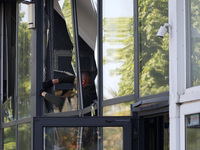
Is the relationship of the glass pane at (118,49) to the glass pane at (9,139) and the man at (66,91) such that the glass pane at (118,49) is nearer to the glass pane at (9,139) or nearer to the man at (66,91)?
the man at (66,91)

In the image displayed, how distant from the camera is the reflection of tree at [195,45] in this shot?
4.08m

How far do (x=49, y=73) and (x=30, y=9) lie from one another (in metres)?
1.01

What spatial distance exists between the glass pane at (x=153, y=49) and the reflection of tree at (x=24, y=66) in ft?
11.8

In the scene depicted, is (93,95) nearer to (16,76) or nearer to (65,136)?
(65,136)

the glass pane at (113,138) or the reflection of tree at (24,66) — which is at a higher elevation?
the reflection of tree at (24,66)

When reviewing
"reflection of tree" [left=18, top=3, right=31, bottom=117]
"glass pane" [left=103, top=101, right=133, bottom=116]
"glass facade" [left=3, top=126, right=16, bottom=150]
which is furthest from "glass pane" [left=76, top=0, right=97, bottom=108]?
"glass facade" [left=3, top=126, right=16, bottom=150]

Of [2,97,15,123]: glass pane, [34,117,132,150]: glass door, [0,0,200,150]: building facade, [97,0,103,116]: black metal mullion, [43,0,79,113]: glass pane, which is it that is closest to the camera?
[0,0,200,150]: building facade

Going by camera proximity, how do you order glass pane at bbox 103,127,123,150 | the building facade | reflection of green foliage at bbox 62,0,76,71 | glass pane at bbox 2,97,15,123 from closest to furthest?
the building facade, glass pane at bbox 103,127,123,150, reflection of green foliage at bbox 62,0,76,71, glass pane at bbox 2,97,15,123

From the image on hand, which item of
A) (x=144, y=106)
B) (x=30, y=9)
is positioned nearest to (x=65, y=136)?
(x=144, y=106)

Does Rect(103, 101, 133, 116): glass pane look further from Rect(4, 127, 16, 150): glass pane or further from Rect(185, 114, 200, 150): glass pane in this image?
Rect(4, 127, 16, 150): glass pane

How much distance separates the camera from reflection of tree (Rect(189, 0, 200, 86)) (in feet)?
13.4

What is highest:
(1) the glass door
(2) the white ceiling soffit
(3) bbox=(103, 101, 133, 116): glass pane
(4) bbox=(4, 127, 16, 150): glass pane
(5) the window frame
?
(2) the white ceiling soffit

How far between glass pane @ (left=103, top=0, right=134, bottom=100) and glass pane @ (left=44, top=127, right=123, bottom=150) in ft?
1.53

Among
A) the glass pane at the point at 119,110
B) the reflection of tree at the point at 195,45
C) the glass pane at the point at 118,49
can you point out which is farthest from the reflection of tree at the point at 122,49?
the reflection of tree at the point at 195,45
